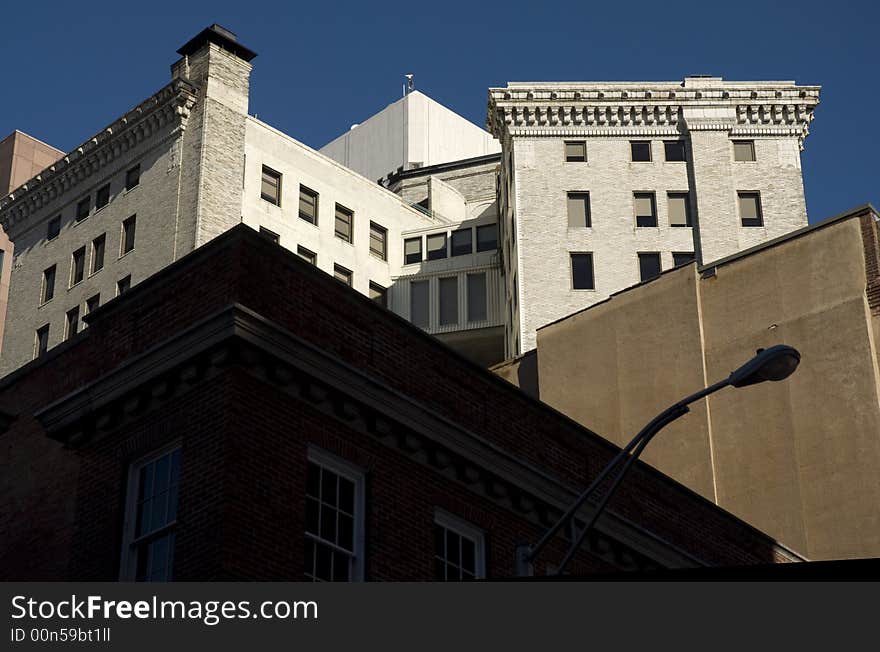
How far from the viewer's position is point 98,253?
2911 inches

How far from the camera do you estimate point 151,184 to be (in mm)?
72062

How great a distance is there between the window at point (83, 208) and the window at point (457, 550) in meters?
55.0

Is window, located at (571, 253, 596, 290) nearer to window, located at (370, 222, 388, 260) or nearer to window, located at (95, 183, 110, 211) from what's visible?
window, located at (370, 222, 388, 260)

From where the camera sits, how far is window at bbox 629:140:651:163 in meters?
76.9

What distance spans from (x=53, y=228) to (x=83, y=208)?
2786 millimetres

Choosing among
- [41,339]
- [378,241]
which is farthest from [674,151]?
[41,339]

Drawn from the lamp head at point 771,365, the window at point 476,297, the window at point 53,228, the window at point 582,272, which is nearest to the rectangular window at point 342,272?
the window at point 476,297

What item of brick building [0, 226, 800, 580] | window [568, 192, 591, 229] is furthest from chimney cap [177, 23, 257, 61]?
brick building [0, 226, 800, 580]

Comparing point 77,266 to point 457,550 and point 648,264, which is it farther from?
point 457,550

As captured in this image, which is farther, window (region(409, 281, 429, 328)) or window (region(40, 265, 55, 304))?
window (region(409, 281, 429, 328))

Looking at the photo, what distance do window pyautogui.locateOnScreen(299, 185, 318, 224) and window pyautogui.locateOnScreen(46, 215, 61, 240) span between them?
11.9 metres

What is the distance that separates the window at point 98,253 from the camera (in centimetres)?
→ 7344
